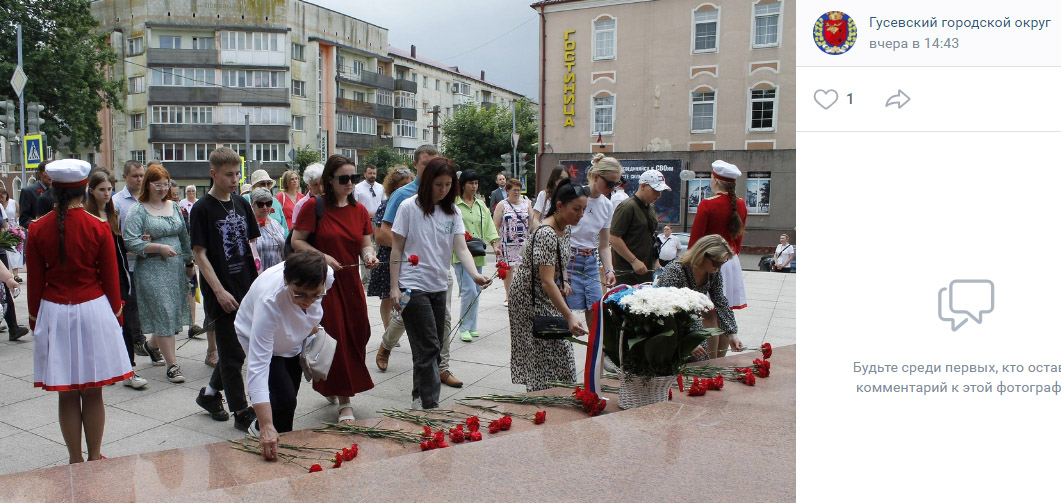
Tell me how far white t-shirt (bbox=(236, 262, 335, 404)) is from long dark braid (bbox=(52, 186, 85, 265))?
96 cm

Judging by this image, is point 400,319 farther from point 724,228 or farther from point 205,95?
point 205,95

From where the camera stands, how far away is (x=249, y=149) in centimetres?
5453

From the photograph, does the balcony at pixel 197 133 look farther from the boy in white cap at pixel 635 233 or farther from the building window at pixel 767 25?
the boy in white cap at pixel 635 233

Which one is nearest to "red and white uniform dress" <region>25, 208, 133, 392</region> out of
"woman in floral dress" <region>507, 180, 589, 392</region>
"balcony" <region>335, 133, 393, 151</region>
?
"woman in floral dress" <region>507, 180, 589, 392</region>

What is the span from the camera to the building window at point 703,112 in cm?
2930

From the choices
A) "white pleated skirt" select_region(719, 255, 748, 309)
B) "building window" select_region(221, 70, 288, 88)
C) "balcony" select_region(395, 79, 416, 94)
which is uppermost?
"balcony" select_region(395, 79, 416, 94)

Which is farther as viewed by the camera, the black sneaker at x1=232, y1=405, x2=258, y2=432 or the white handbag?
the black sneaker at x1=232, y1=405, x2=258, y2=432

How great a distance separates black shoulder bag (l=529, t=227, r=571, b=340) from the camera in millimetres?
4523

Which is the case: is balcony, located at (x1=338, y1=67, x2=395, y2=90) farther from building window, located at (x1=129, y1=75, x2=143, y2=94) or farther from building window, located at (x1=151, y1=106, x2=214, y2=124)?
building window, located at (x1=129, y1=75, x2=143, y2=94)

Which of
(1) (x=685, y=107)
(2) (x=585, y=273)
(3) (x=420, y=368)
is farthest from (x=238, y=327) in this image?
(1) (x=685, y=107)

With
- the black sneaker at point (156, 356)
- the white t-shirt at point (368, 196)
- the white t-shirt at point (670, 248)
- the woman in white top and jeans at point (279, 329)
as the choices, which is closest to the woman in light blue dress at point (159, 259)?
the black sneaker at point (156, 356)

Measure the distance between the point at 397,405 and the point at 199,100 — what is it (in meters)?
55.4
